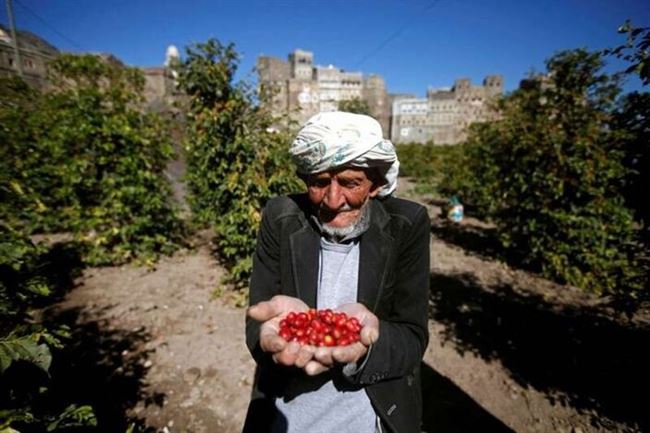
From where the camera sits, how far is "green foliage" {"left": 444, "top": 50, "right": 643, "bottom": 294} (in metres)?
6.28

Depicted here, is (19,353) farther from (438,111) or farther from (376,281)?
(438,111)

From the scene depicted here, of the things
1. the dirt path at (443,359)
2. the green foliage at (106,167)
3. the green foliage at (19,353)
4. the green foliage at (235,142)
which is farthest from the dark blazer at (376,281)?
the green foliage at (106,167)

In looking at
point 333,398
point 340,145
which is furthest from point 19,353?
point 340,145

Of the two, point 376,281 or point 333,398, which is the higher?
point 376,281

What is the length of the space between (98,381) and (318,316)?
399cm

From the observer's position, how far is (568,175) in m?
6.67

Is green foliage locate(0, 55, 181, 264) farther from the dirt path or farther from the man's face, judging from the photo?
the man's face

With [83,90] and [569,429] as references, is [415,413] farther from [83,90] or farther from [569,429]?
[83,90]

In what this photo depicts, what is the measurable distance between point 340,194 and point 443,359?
4100 mm

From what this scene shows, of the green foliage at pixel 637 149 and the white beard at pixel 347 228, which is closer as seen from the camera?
the white beard at pixel 347 228

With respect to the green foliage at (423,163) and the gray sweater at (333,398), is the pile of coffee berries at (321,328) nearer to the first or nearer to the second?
the gray sweater at (333,398)

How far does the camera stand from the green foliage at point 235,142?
5.42 m

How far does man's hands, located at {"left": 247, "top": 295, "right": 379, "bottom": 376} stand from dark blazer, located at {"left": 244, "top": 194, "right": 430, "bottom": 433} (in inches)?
5.3

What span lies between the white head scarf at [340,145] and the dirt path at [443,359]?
11.0 ft
